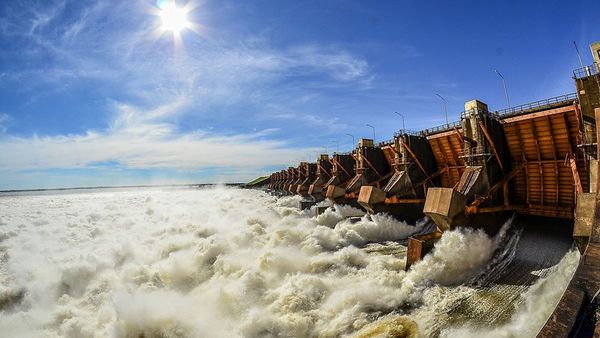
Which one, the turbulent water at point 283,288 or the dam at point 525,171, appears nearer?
the turbulent water at point 283,288

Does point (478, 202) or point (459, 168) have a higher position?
point (459, 168)

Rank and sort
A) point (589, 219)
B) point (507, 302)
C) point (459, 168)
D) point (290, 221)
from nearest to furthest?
point (589, 219) → point (507, 302) → point (459, 168) → point (290, 221)

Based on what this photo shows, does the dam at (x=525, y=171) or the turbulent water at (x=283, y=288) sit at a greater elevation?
the dam at (x=525, y=171)

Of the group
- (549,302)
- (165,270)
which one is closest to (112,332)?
(165,270)

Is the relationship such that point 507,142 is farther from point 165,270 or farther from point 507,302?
point 165,270

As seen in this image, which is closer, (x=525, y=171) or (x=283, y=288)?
(x=283, y=288)

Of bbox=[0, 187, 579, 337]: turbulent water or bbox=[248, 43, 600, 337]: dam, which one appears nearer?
bbox=[0, 187, 579, 337]: turbulent water

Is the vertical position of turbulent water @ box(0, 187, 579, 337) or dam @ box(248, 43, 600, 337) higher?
dam @ box(248, 43, 600, 337)

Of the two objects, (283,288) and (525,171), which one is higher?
(525,171)
